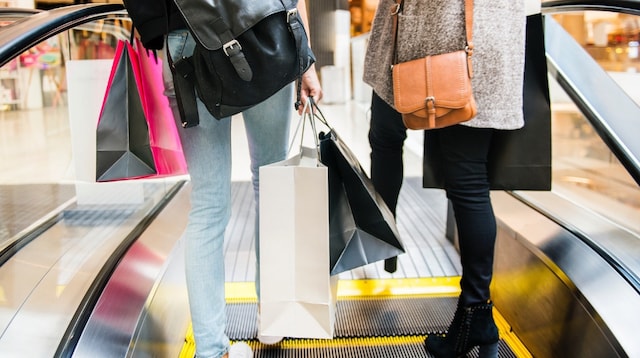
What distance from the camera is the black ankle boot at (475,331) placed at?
139cm

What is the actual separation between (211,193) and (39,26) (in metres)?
0.51

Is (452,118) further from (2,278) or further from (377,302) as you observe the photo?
(2,278)

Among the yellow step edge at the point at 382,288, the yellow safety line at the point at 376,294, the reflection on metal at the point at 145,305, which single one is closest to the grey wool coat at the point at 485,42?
the yellow safety line at the point at 376,294

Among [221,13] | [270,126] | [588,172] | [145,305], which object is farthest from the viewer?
[588,172]

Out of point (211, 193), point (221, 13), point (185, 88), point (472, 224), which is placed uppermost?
point (221, 13)

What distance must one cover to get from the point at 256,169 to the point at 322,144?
0.30m

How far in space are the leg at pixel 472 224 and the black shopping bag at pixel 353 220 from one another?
289mm

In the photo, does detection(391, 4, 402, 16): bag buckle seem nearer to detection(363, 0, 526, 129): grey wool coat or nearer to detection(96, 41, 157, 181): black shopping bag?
detection(363, 0, 526, 129): grey wool coat

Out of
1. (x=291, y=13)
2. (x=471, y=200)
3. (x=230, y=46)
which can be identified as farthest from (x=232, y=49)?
(x=471, y=200)

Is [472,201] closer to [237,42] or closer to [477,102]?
[477,102]

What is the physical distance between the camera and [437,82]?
1.22 meters

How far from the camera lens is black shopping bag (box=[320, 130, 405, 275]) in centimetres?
118

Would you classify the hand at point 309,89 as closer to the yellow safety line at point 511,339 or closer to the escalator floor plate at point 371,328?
the escalator floor plate at point 371,328

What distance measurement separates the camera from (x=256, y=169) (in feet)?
4.72
